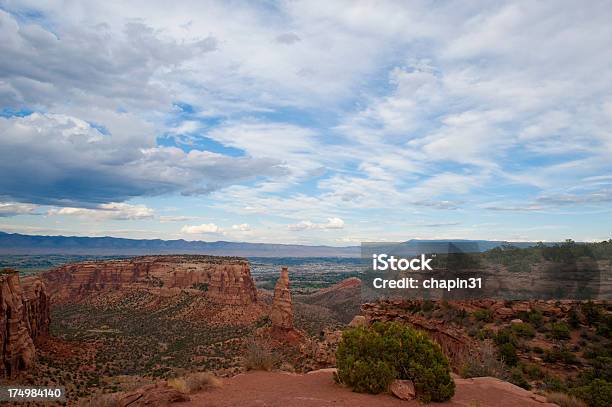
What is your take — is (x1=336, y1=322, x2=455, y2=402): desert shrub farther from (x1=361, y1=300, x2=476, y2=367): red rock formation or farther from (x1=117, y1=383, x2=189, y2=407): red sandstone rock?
(x1=361, y1=300, x2=476, y2=367): red rock formation

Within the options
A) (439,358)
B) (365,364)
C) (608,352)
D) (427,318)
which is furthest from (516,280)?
(365,364)

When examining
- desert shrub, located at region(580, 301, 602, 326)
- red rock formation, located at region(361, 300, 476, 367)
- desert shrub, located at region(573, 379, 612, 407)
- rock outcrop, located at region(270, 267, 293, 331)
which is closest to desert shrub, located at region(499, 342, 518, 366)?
red rock formation, located at region(361, 300, 476, 367)

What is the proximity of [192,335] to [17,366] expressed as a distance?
24528 millimetres

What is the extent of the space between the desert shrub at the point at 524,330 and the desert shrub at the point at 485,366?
8.94 ft

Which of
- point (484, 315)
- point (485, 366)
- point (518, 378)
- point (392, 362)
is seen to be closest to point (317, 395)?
point (392, 362)

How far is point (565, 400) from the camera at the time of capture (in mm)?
14359

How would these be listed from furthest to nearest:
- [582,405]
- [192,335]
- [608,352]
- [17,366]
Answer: [192,335], [17,366], [608,352], [582,405]

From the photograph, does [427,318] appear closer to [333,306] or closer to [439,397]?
[439,397]

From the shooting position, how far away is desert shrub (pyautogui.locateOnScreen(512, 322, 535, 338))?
21891mm

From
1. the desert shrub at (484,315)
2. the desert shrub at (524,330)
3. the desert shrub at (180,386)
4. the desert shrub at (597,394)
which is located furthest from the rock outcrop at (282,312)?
the desert shrub at (597,394)

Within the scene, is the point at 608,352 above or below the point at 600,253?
below

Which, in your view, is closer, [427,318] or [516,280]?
[427,318]

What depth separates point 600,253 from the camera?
34500 millimetres

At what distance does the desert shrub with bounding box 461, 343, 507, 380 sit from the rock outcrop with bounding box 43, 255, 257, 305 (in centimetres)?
5704
